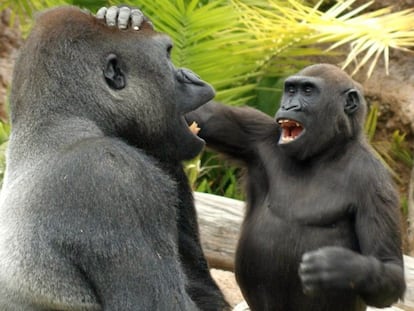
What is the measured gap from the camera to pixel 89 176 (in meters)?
2.99

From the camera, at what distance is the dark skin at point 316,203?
13.4ft

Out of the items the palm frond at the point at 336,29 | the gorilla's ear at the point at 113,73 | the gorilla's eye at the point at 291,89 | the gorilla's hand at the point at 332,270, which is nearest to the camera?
the gorilla's ear at the point at 113,73

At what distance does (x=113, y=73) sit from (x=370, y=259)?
132cm

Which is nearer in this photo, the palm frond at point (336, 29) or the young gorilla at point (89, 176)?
the young gorilla at point (89, 176)

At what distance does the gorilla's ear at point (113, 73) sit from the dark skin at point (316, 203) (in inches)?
41.9

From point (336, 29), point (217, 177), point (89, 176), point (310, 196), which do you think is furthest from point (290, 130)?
point (217, 177)

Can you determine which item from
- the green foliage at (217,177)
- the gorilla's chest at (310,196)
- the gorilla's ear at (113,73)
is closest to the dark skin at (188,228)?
the gorilla's ear at (113,73)

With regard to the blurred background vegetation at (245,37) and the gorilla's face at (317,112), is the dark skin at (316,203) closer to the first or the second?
the gorilla's face at (317,112)

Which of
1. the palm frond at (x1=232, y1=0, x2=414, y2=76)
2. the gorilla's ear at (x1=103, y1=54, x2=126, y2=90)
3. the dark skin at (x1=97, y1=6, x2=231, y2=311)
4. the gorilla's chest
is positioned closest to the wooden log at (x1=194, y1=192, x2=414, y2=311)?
the gorilla's chest

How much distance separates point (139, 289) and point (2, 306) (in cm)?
44

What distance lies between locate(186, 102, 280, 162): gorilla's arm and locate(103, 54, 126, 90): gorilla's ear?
50.2 inches

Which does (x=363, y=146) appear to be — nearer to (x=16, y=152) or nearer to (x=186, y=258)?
(x=186, y=258)

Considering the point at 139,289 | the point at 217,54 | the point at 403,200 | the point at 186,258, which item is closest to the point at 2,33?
the point at 217,54

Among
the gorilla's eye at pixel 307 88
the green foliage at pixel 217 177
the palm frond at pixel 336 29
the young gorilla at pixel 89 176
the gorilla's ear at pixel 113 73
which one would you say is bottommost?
the green foliage at pixel 217 177
